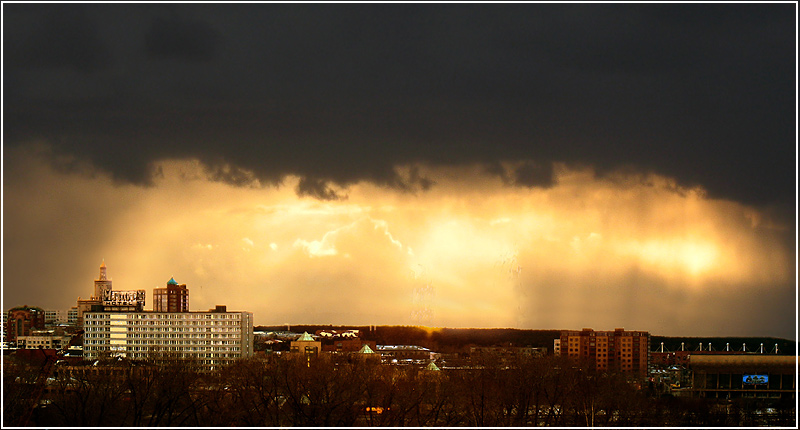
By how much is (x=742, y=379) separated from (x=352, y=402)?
27.8m

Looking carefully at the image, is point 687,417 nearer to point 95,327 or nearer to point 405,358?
point 405,358

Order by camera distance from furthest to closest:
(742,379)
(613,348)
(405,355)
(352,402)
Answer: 1. (405,355)
2. (613,348)
3. (742,379)
4. (352,402)

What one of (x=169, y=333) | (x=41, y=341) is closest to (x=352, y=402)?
(x=169, y=333)

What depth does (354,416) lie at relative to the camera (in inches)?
1549

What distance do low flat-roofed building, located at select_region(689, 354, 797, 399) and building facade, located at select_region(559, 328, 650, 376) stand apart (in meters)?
24.4

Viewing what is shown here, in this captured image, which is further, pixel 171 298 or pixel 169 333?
pixel 171 298

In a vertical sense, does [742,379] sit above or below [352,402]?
below

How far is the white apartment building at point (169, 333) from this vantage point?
81.4 metres

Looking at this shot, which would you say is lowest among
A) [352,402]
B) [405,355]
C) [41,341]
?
[405,355]

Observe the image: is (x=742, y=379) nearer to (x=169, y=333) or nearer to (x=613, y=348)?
(x=613, y=348)

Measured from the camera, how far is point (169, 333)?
271 feet

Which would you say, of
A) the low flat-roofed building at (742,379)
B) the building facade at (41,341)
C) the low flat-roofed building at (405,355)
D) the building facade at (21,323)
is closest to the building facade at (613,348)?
the low flat-roofed building at (405,355)

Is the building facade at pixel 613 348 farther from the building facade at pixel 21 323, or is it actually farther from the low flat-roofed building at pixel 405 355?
the building facade at pixel 21 323

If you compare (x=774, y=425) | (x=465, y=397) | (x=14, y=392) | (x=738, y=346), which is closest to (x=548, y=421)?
(x=465, y=397)
